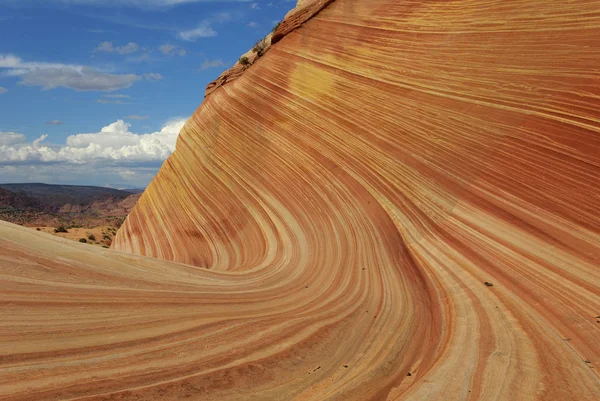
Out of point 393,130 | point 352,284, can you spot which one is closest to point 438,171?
point 393,130

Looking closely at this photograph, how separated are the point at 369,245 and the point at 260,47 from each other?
13.3 m

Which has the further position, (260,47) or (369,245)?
(260,47)

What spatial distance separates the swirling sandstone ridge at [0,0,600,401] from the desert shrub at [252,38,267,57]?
2351 millimetres

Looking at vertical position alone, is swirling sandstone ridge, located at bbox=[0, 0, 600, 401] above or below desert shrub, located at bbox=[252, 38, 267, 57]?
below

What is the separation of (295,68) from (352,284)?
10309 mm

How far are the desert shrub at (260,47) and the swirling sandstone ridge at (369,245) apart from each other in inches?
92.6

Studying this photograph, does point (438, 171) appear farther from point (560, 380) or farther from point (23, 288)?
point (23, 288)

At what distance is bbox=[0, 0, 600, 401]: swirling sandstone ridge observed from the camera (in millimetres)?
4586

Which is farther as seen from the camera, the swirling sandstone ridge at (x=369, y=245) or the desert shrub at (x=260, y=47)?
the desert shrub at (x=260, y=47)

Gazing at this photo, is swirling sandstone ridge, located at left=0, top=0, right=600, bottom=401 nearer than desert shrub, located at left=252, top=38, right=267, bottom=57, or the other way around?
swirling sandstone ridge, located at left=0, top=0, right=600, bottom=401

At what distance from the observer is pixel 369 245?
10.0 metres

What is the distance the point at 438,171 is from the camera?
10.5 m

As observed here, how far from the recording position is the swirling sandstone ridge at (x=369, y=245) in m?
4.59

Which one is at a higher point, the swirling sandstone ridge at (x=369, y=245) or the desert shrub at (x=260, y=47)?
the desert shrub at (x=260, y=47)
